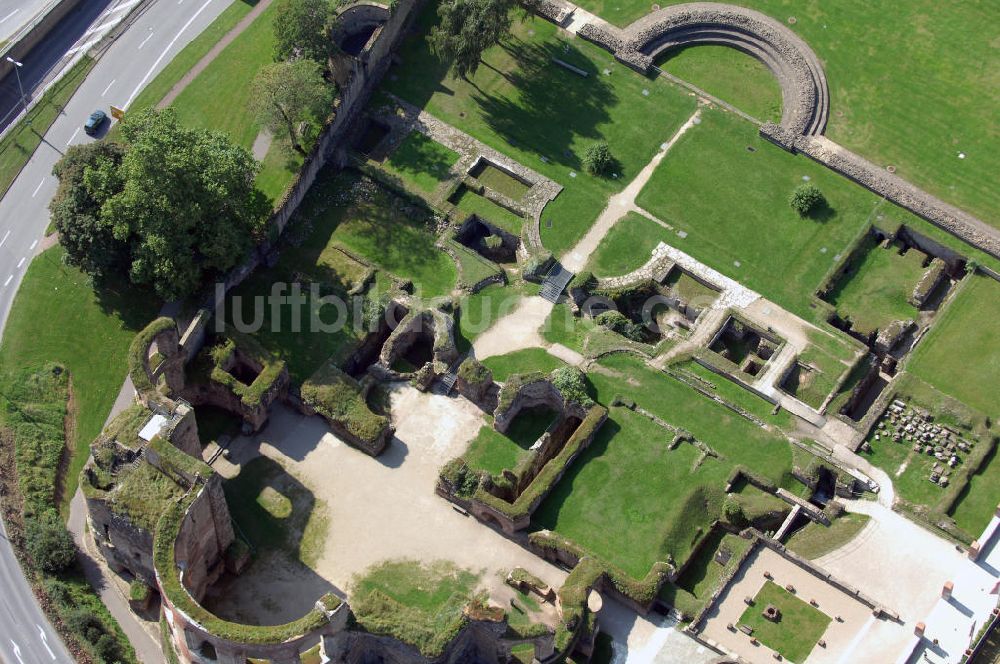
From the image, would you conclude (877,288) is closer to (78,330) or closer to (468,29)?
(468,29)

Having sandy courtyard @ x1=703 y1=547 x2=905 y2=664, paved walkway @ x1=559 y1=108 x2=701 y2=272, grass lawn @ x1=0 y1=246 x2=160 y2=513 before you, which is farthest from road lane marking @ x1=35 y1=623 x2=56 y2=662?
paved walkway @ x1=559 y1=108 x2=701 y2=272

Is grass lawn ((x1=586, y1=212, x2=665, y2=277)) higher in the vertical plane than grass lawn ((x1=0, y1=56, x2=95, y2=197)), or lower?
higher

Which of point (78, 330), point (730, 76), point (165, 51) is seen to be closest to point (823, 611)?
point (730, 76)

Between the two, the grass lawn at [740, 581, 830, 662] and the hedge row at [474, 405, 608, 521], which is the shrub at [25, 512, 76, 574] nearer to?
the hedge row at [474, 405, 608, 521]

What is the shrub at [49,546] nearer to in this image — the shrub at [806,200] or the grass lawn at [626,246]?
the grass lawn at [626,246]

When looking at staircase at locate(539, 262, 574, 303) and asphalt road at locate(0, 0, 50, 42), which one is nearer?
staircase at locate(539, 262, 574, 303)

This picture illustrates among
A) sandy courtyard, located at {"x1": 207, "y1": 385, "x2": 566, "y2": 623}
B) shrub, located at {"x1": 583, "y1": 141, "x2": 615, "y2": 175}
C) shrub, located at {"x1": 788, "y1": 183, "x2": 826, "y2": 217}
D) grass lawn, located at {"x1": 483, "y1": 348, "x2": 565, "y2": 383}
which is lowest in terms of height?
sandy courtyard, located at {"x1": 207, "y1": 385, "x2": 566, "y2": 623}

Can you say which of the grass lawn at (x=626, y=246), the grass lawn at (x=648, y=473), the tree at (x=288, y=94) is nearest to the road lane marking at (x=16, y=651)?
the grass lawn at (x=648, y=473)
